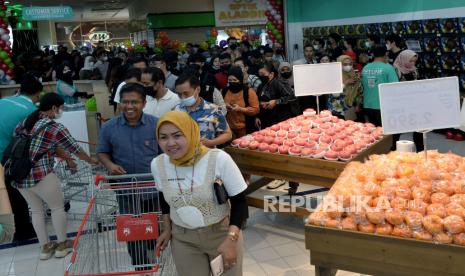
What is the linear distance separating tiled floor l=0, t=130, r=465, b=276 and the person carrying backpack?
46 cm

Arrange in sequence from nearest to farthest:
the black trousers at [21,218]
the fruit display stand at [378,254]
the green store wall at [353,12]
Result: the fruit display stand at [378,254] → the black trousers at [21,218] → the green store wall at [353,12]

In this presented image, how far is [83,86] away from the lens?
896cm

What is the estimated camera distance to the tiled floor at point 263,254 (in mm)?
4211

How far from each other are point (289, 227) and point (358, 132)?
1186 millimetres

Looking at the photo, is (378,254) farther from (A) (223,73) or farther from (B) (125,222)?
(A) (223,73)

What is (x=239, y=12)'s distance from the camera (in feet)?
52.4

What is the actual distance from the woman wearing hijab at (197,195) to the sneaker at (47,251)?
8.18 feet

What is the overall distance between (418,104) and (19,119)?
12.0 feet

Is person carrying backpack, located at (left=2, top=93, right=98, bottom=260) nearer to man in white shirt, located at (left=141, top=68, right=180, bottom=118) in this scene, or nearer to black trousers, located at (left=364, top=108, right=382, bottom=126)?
man in white shirt, located at (left=141, top=68, right=180, bottom=118)

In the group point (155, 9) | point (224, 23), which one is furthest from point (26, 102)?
point (155, 9)

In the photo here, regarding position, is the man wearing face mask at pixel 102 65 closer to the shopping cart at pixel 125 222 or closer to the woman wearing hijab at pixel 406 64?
the woman wearing hijab at pixel 406 64

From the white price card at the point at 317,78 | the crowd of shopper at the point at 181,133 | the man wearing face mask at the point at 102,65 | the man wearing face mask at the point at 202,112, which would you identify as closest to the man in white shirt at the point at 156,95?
the crowd of shopper at the point at 181,133

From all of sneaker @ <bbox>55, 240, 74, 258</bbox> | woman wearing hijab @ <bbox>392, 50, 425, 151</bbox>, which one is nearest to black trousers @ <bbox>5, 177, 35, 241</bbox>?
sneaker @ <bbox>55, 240, 74, 258</bbox>

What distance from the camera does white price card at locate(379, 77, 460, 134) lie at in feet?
11.1
